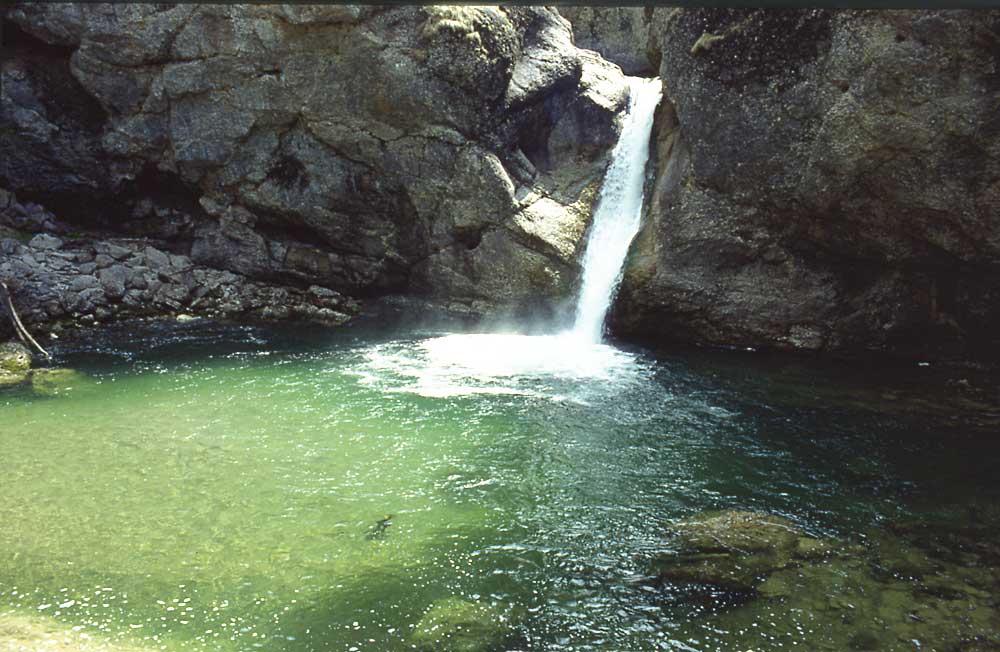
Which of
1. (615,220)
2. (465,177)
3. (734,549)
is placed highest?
(465,177)

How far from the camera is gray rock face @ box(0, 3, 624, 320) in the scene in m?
16.2

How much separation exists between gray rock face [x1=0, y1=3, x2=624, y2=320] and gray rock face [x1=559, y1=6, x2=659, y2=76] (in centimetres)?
850

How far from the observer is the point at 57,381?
39.8 ft

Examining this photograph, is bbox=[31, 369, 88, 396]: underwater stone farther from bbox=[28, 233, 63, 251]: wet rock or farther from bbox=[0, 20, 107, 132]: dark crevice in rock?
bbox=[0, 20, 107, 132]: dark crevice in rock

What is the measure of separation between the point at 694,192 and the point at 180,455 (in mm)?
10921

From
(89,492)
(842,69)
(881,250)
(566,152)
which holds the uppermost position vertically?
(842,69)

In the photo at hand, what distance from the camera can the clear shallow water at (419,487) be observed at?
570 cm

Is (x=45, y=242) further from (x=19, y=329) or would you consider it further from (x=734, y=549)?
(x=734, y=549)

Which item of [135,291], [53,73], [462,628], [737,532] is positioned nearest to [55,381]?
[135,291]

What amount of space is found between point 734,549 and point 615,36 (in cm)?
2402

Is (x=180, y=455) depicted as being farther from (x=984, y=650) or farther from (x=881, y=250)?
(x=881, y=250)

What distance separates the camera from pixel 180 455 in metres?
9.00

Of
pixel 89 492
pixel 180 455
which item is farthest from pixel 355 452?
pixel 89 492

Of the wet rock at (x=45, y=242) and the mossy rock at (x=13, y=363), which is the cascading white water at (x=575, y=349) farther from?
the wet rock at (x=45, y=242)
